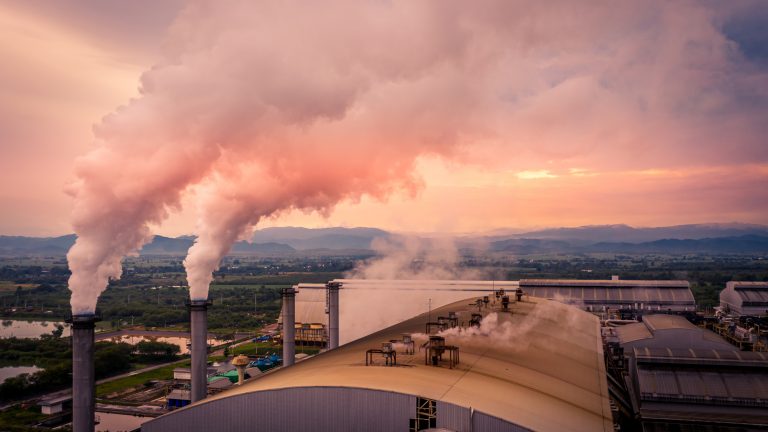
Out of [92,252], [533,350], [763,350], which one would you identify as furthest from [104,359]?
[763,350]

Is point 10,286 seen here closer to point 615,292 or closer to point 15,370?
point 15,370

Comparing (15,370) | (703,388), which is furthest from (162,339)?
(703,388)

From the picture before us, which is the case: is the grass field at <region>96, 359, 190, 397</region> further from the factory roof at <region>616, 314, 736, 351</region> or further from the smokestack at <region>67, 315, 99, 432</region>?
the factory roof at <region>616, 314, 736, 351</region>

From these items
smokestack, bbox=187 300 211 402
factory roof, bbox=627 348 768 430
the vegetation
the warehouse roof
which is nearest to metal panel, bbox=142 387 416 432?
the warehouse roof

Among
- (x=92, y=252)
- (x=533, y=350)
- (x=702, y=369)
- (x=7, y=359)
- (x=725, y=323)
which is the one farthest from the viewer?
(x=7, y=359)

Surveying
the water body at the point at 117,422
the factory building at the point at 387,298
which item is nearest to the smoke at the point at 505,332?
the factory building at the point at 387,298

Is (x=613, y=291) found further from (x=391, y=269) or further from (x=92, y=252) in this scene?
(x=92, y=252)

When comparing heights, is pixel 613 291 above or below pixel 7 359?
above
